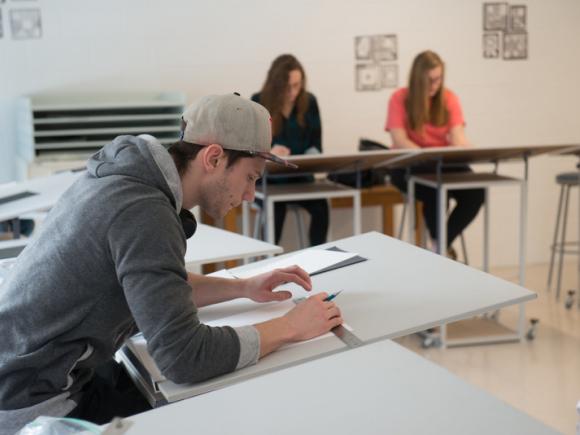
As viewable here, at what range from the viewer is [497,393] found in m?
3.31

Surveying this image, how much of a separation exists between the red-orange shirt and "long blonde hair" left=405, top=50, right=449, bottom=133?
26mm

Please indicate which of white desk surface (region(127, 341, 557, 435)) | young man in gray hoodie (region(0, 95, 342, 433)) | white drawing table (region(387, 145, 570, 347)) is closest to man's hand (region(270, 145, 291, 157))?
white drawing table (region(387, 145, 570, 347))

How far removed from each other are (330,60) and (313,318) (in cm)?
385

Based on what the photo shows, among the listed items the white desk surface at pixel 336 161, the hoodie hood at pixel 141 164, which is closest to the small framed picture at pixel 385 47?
the white desk surface at pixel 336 161

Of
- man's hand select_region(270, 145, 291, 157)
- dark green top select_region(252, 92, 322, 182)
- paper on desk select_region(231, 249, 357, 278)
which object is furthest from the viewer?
dark green top select_region(252, 92, 322, 182)

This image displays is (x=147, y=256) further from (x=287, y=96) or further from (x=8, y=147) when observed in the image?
(x=8, y=147)

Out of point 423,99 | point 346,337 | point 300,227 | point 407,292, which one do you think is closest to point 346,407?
point 346,337

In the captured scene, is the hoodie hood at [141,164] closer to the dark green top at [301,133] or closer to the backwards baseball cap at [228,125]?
the backwards baseball cap at [228,125]

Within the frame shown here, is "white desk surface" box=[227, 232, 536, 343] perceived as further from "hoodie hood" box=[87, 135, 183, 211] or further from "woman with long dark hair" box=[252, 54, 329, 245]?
"woman with long dark hair" box=[252, 54, 329, 245]

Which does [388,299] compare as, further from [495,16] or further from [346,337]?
[495,16]

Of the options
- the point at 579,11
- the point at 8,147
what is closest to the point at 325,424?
the point at 8,147

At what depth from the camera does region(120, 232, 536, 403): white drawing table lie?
4.93 feet

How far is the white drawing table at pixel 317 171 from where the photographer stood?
3689 millimetres

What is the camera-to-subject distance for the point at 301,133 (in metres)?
4.65
